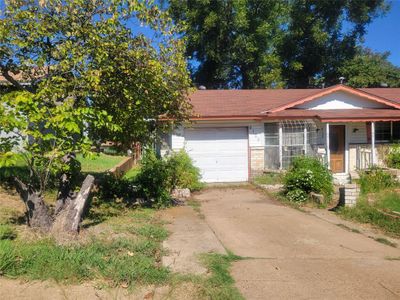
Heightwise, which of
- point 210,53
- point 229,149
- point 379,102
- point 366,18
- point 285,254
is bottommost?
point 285,254

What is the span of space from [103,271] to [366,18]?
30333 mm

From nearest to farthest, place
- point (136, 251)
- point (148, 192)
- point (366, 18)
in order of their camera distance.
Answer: point (136, 251) → point (148, 192) → point (366, 18)

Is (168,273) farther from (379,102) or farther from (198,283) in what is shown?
(379,102)

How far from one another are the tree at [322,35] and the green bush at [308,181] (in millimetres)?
18974

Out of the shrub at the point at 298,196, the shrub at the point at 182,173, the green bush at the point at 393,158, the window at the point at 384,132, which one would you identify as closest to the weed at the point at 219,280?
the shrub at the point at 298,196

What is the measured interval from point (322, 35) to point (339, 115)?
1486 cm

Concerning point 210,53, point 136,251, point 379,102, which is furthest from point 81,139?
point 210,53

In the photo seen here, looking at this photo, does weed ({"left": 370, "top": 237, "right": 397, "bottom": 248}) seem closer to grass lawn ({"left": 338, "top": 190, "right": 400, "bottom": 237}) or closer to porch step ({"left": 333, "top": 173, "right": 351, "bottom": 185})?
grass lawn ({"left": 338, "top": 190, "right": 400, "bottom": 237})

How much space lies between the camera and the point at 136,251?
21.8 ft

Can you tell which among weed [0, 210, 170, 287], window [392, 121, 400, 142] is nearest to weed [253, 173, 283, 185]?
window [392, 121, 400, 142]

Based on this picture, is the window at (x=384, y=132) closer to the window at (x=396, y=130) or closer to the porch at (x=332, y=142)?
the porch at (x=332, y=142)

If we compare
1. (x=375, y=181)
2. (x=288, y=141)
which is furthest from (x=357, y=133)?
(x=375, y=181)

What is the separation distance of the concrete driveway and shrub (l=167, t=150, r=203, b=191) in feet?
8.02

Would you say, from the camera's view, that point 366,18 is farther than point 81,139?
Yes
